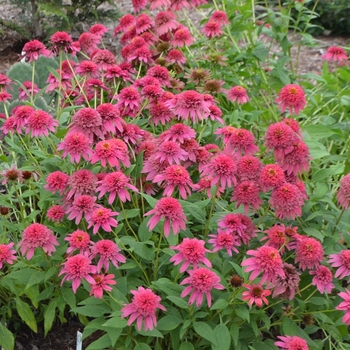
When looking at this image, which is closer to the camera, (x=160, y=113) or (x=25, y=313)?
(x=25, y=313)

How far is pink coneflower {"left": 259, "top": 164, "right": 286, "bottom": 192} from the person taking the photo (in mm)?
1500

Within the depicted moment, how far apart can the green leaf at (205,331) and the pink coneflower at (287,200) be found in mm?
386

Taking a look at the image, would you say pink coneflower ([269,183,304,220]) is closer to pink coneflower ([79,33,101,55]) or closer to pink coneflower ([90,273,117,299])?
pink coneflower ([90,273,117,299])

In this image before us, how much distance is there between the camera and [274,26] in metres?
2.71

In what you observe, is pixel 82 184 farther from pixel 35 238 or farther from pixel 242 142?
pixel 242 142

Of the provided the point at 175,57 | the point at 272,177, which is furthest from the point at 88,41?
the point at 272,177

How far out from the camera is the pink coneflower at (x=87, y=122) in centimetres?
174

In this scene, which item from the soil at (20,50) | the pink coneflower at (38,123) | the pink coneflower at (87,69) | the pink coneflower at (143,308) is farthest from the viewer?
the pink coneflower at (87,69)

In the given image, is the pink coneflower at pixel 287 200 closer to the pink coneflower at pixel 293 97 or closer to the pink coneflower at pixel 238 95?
the pink coneflower at pixel 293 97

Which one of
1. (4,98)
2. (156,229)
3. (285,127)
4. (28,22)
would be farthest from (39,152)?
(28,22)

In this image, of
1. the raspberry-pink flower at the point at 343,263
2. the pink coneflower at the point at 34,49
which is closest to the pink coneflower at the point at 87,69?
the pink coneflower at the point at 34,49

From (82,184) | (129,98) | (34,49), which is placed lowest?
(82,184)

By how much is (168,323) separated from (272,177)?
1.73 ft

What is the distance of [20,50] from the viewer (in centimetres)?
471
